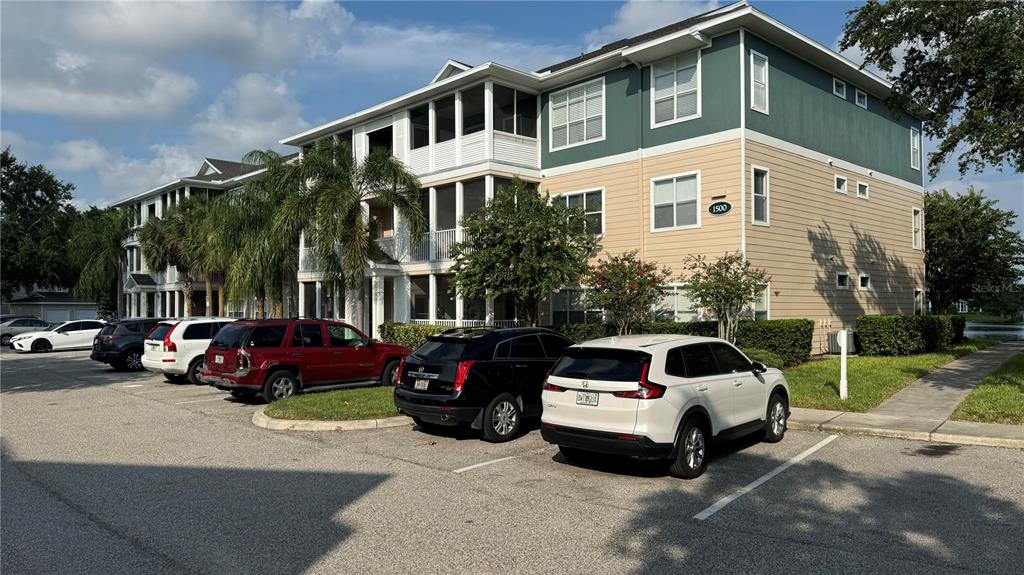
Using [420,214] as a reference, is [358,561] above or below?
below

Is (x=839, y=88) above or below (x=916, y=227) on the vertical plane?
above

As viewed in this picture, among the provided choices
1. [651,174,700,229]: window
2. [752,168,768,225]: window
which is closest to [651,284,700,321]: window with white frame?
[651,174,700,229]: window

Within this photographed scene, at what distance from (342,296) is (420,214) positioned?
278 inches

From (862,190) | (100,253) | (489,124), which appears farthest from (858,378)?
(100,253)

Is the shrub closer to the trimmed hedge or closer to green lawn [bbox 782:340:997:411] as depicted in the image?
green lawn [bbox 782:340:997:411]

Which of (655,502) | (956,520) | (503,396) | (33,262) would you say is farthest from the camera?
(33,262)

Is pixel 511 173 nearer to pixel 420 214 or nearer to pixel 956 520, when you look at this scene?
pixel 420 214

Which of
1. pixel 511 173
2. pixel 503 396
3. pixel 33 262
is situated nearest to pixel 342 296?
pixel 511 173

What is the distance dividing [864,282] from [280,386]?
1928cm

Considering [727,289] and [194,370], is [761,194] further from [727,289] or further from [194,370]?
[194,370]

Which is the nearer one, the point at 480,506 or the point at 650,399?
the point at 480,506

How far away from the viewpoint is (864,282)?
2336cm

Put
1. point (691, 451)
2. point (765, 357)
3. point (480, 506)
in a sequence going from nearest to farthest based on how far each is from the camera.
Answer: point (480, 506)
point (691, 451)
point (765, 357)

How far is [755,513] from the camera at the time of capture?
21.2 ft
